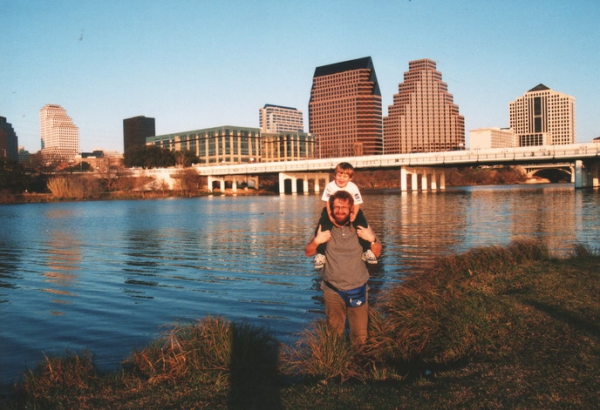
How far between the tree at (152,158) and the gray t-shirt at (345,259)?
12893 centimetres

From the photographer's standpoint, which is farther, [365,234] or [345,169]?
[345,169]

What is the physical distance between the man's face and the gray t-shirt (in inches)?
10.0

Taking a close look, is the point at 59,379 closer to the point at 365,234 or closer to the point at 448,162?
the point at 365,234

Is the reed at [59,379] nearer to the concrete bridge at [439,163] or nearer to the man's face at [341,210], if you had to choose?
the man's face at [341,210]

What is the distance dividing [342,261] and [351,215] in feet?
1.89

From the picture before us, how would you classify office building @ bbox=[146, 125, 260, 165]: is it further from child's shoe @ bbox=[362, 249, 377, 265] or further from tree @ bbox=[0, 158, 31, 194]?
child's shoe @ bbox=[362, 249, 377, 265]

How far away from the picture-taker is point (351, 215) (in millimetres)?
6215

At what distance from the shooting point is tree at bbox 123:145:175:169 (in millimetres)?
130500

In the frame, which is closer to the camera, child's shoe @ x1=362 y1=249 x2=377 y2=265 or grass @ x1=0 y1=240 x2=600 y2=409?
grass @ x1=0 y1=240 x2=600 y2=409

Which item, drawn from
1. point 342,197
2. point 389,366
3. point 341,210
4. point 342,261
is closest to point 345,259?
point 342,261

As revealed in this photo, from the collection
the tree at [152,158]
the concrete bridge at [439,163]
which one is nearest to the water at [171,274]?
the concrete bridge at [439,163]

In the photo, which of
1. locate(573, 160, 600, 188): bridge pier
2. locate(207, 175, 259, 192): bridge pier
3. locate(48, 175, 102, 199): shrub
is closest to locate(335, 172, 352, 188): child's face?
locate(573, 160, 600, 188): bridge pier

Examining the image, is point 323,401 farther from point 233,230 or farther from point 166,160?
point 166,160

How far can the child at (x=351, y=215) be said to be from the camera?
6285mm
